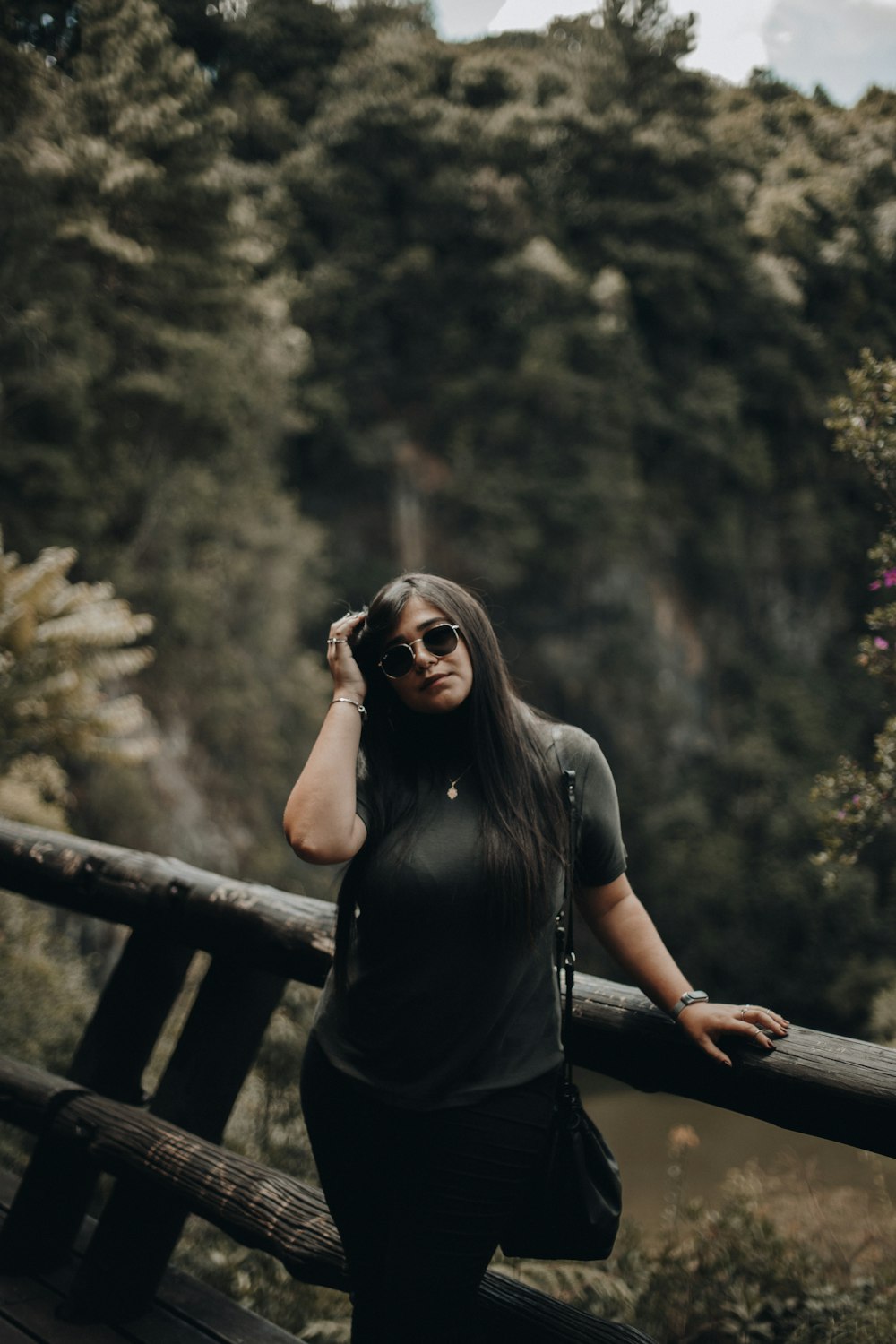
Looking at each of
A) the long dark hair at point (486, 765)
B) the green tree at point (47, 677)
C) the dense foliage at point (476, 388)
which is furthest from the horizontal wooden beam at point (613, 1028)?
the green tree at point (47, 677)

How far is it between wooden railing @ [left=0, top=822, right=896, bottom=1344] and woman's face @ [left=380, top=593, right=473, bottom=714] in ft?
1.78

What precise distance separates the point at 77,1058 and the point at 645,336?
12.2 meters

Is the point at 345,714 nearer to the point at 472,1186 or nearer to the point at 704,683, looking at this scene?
the point at 472,1186

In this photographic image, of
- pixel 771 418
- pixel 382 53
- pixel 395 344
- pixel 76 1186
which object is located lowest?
pixel 76 1186

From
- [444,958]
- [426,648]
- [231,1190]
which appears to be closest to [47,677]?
[231,1190]

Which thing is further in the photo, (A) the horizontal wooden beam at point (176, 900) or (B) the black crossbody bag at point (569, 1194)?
(A) the horizontal wooden beam at point (176, 900)

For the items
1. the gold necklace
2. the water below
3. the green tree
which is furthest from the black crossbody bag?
the green tree

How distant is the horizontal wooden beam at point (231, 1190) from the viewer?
1543mm

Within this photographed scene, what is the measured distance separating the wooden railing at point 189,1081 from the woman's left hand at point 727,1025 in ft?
0.09

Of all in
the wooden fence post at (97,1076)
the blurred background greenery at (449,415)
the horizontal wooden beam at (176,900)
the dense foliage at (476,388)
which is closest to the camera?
the horizontal wooden beam at (176,900)

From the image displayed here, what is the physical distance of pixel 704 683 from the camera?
1562 cm

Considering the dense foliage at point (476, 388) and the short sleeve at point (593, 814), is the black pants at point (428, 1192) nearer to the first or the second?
the short sleeve at point (593, 814)

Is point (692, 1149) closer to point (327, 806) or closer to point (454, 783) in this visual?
point (454, 783)

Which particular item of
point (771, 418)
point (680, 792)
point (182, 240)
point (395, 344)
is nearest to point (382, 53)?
point (395, 344)
